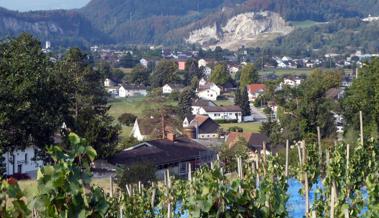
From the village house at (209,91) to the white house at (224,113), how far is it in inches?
543

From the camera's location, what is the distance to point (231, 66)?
121 m

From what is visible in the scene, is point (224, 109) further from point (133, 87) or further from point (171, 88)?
point (133, 87)

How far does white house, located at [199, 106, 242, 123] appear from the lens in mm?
60562

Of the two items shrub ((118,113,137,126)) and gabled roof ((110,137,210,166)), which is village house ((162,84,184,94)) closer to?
shrub ((118,113,137,126))

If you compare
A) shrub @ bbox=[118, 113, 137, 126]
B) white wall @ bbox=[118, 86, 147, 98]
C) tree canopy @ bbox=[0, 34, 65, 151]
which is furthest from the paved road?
tree canopy @ bbox=[0, 34, 65, 151]

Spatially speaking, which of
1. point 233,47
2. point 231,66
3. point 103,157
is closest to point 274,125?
point 103,157

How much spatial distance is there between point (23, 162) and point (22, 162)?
5cm

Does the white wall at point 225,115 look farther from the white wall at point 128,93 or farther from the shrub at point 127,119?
the white wall at point 128,93

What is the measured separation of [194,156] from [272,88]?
30.6m

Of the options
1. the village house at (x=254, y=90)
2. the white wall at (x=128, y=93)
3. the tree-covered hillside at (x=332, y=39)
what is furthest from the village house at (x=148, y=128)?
the tree-covered hillside at (x=332, y=39)

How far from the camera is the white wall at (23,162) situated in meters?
26.0

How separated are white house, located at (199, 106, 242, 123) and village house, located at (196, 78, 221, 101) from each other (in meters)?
13.8

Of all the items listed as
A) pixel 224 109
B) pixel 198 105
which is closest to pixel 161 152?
pixel 224 109

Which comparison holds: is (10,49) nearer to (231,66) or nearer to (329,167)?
(329,167)
